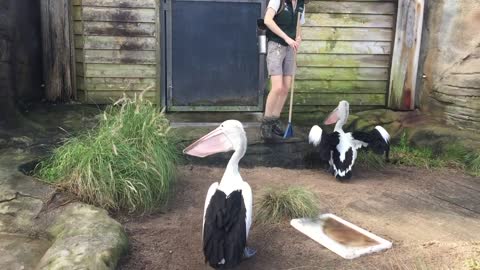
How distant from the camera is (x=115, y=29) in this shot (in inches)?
250

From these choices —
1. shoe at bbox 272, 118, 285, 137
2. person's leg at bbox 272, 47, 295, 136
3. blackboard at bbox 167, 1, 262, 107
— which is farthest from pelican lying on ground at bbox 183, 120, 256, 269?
blackboard at bbox 167, 1, 262, 107

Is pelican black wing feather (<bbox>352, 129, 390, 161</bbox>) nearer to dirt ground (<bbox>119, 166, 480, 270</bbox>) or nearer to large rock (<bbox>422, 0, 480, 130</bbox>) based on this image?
dirt ground (<bbox>119, 166, 480, 270</bbox>)

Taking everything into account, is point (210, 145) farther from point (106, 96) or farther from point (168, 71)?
point (106, 96)

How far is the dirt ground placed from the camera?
126 inches

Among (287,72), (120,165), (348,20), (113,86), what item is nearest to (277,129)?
(287,72)

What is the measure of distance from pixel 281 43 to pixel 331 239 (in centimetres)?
223

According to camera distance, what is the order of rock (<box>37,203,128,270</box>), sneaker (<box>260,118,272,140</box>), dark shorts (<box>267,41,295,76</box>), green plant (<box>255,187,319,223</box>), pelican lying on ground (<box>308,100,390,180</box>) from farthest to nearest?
sneaker (<box>260,118,272,140</box>) < dark shorts (<box>267,41,295,76</box>) < pelican lying on ground (<box>308,100,390,180</box>) < green plant (<box>255,187,319,223</box>) < rock (<box>37,203,128,270</box>)

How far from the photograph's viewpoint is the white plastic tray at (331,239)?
3240mm

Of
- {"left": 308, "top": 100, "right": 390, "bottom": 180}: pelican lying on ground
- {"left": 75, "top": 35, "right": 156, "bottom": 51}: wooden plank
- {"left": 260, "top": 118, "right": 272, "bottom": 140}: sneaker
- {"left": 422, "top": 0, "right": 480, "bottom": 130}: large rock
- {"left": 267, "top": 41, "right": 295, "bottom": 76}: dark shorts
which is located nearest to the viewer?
{"left": 308, "top": 100, "right": 390, "bottom": 180}: pelican lying on ground

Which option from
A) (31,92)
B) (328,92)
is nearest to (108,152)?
(31,92)

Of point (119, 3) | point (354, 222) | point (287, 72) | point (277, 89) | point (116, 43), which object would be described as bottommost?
point (354, 222)

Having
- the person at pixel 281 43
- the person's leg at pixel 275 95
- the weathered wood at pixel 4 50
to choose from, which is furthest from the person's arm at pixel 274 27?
the weathered wood at pixel 4 50

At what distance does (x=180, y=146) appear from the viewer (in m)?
4.88

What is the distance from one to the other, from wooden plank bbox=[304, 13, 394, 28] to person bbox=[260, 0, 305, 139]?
4.96 feet
